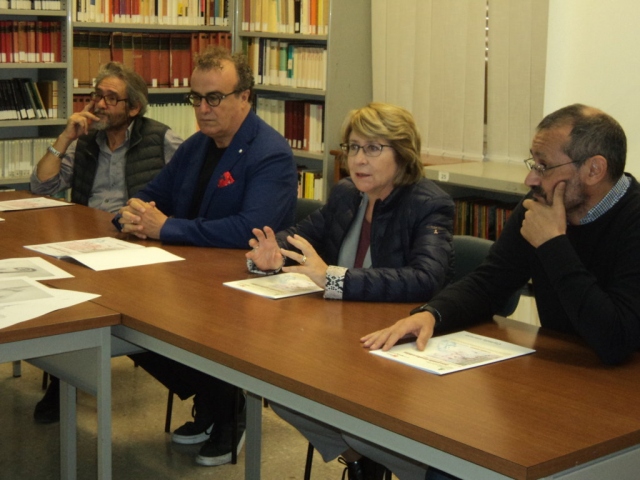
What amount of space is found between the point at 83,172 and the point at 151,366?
1230mm

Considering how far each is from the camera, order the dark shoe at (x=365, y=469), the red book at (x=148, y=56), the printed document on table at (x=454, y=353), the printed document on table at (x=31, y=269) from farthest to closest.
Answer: the red book at (x=148, y=56), the printed document on table at (x=31, y=269), the dark shoe at (x=365, y=469), the printed document on table at (x=454, y=353)

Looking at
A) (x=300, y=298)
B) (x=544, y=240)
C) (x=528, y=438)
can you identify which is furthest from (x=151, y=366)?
(x=528, y=438)

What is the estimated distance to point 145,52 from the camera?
570cm

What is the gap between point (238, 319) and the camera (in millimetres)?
2160

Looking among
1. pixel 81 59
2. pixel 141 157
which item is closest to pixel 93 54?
pixel 81 59

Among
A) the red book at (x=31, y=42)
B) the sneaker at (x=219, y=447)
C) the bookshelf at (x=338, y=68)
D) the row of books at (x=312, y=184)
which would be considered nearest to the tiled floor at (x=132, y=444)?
the sneaker at (x=219, y=447)

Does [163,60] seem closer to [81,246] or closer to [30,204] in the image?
[30,204]

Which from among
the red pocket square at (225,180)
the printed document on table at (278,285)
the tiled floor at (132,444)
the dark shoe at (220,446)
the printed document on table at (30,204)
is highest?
the red pocket square at (225,180)

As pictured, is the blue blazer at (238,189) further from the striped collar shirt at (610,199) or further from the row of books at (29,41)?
the row of books at (29,41)

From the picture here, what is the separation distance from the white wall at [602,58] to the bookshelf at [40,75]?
9.15 ft

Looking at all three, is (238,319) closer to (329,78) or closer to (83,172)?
(83,172)

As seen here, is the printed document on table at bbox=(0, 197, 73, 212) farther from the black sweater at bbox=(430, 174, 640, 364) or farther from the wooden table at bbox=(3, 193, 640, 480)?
the black sweater at bbox=(430, 174, 640, 364)

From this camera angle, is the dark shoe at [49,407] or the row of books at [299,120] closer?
the dark shoe at [49,407]

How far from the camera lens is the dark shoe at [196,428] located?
3.33 m
